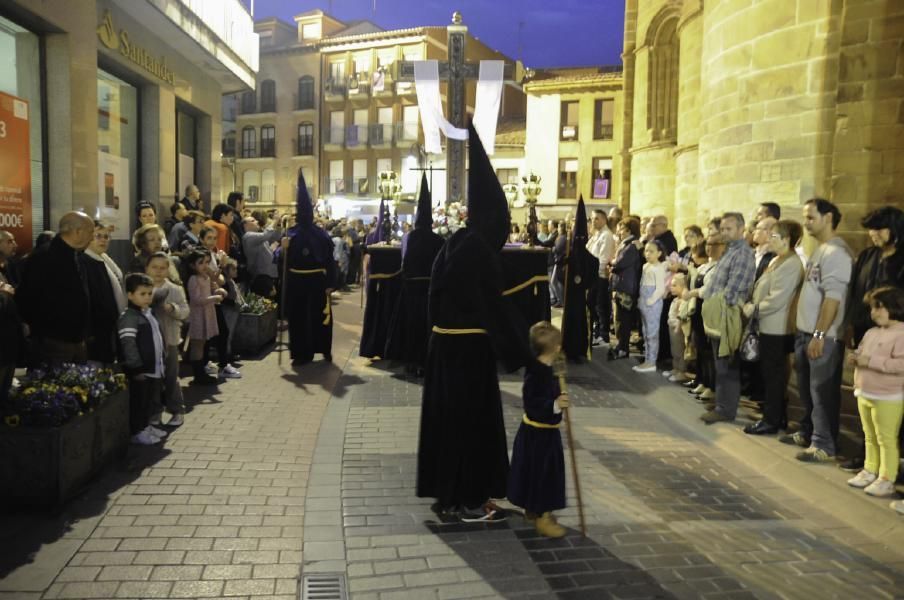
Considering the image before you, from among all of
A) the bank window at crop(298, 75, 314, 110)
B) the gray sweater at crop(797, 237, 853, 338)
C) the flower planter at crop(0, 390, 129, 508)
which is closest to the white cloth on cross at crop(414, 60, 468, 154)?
the gray sweater at crop(797, 237, 853, 338)

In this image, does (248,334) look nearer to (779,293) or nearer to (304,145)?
(779,293)

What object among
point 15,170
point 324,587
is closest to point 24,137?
point 15,170

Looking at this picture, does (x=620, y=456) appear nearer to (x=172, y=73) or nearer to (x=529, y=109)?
(x=172, y=73)

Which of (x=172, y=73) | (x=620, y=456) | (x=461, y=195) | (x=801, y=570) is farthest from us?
(x=461, y=195)

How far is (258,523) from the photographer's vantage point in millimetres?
4602

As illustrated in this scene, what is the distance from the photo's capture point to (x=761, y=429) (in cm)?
659

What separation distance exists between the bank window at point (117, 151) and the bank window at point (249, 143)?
121 feet

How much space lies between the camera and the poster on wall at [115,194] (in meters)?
11.4

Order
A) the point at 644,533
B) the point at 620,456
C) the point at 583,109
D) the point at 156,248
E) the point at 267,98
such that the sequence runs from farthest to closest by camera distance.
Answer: the point at 267,98, the point at 583,109, the point at 156,248, the point at 620,456, the point at 644,533

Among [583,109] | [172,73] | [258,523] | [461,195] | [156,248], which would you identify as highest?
[583,109]

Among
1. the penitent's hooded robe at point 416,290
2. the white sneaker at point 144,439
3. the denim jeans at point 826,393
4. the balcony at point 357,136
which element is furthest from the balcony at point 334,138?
the denim jeans at point 826,393

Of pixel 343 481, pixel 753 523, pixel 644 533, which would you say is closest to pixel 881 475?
pixel 753 523

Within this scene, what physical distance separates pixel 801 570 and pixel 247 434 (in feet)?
14.7

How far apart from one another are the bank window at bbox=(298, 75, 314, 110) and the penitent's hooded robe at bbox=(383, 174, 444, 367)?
40443mm
